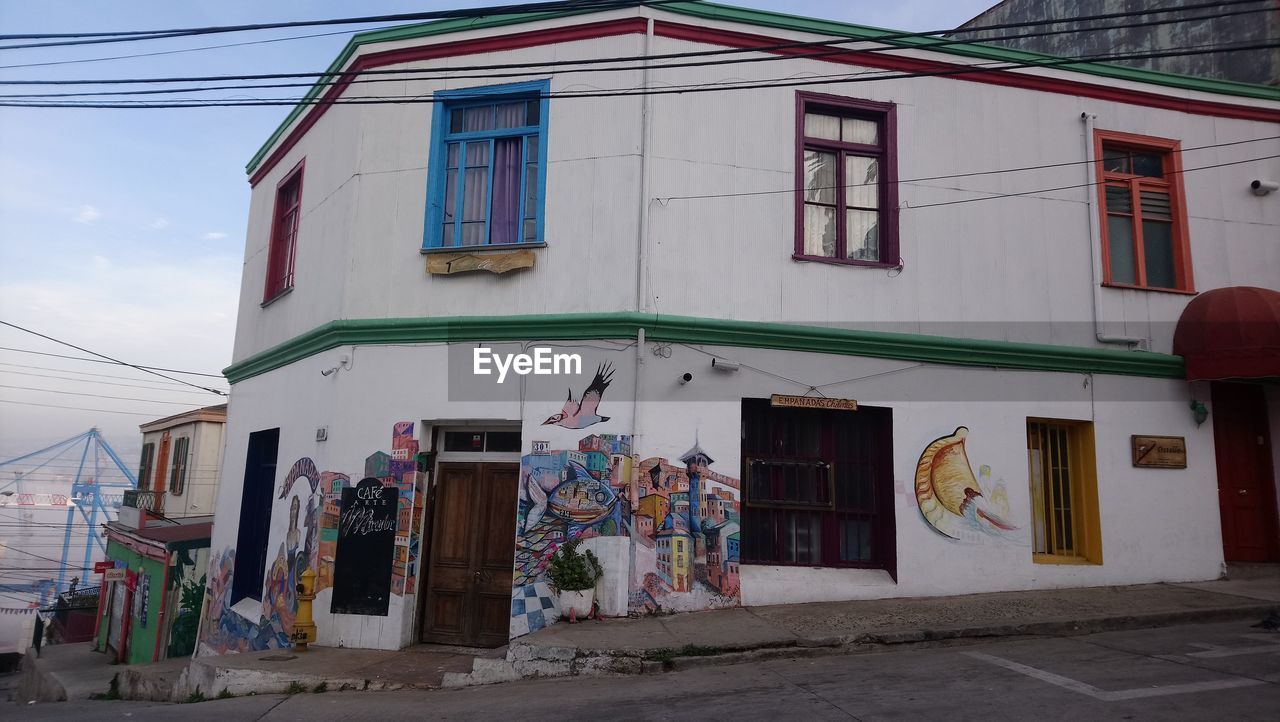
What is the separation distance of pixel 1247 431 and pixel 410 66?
12.0 meters

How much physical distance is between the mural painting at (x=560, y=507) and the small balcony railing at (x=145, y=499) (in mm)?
19832

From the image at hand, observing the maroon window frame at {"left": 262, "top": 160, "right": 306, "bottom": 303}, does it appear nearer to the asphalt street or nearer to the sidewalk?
the sidewalk

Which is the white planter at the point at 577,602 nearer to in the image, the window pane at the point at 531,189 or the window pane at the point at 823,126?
the window pane at the point at 531,189

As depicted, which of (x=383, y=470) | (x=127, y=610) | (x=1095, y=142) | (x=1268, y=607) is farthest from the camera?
(x=127, y=610)

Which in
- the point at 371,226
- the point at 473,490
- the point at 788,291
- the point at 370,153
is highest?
the point at 370,153

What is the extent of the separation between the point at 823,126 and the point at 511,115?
389cm

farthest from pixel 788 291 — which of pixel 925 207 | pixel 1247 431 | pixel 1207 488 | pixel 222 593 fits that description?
pixel 222 593

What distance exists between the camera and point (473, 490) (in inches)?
380

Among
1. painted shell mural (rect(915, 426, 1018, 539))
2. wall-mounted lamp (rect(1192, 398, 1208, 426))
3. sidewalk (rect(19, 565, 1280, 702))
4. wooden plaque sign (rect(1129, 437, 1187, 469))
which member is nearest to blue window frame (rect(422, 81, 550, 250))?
sidewalk (rect(19, 565, 1280, 702))

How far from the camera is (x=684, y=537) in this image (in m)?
8.98

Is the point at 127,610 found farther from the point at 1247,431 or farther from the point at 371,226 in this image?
the point at 1247,431

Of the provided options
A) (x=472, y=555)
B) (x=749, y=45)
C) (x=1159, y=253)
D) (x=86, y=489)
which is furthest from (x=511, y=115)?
(x=86, y=489)

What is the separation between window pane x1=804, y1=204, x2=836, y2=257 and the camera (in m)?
10.1

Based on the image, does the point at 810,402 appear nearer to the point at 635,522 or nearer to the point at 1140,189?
the point at 635,522
